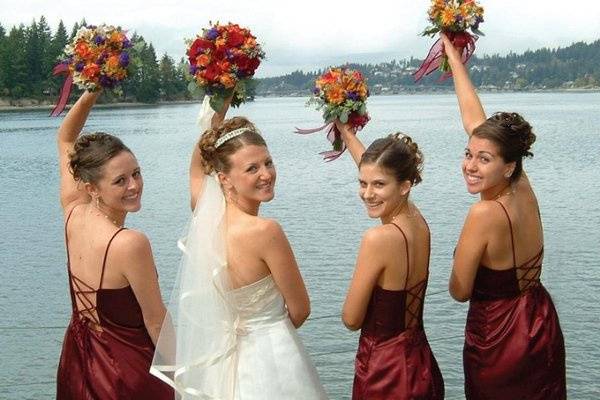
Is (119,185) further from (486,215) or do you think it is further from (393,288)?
(486,215)

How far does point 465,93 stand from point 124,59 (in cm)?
202

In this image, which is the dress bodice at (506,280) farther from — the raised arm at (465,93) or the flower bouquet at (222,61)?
the flower bouquet at (222,61)

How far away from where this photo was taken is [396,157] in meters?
4.56

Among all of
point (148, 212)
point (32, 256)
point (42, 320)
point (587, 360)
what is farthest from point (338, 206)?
point (587, 360)

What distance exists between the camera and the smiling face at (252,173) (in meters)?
4.61

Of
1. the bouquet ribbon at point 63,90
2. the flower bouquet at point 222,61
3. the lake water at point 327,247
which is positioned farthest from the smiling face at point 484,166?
the lake water at point 327,247

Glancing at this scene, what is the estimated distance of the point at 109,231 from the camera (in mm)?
4473

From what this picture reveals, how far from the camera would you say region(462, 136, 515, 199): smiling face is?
4781mm

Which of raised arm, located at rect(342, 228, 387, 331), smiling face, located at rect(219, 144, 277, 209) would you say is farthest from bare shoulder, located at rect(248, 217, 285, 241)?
raised arm, located at rect(342, 228, 387, 331)

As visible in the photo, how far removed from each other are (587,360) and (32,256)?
11429 millimetres

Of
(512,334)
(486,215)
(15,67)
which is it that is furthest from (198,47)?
(15,67)

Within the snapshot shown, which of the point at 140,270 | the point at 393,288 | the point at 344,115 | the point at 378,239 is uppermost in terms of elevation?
the point at 344,115

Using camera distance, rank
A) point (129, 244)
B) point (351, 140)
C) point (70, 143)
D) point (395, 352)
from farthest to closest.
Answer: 1. point (351, 140)
2. point (70, 143)
3. point (395, 352)
4. point (129, 244)

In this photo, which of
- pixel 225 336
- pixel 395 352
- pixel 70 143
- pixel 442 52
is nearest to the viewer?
pixel 395 352
